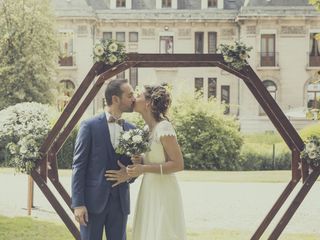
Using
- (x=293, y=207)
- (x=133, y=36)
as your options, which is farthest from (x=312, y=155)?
(x=133, y=36)

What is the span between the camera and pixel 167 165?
5.77 m

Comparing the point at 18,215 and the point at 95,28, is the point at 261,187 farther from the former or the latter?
the point at 95,28

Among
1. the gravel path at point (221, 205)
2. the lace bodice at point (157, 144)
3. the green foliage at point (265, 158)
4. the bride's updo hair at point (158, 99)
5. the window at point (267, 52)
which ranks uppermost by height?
the window at point (267, 52)

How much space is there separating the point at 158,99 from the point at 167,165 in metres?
0.59

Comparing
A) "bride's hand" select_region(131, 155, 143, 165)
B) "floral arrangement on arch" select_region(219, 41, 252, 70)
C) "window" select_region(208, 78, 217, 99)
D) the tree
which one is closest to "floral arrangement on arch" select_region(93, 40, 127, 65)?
→ "floral arrangement on arch" select_region(219, 41, 252, 70)

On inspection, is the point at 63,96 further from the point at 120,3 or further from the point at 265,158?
the point at 265,158

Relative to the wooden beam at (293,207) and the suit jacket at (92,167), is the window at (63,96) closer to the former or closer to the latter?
the wooden beam at (293,207)

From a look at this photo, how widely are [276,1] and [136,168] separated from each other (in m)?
36.1

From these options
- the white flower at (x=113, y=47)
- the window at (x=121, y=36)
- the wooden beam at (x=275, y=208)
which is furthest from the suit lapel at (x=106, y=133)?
the window at (x=121, y=36)

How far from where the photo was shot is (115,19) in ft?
135

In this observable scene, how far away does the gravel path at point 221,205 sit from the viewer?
11.7m

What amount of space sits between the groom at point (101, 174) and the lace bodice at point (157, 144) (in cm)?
25

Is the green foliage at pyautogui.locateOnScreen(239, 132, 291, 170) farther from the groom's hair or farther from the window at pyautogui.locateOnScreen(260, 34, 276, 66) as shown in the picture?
the groom's hair

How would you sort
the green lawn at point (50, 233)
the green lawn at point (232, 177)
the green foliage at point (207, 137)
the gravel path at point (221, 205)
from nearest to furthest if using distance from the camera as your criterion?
the green lawn at point (50, 233) → the gravel path at point (221, 205) → the green lawn at point (232, 177) → the green foliage at point (207, 137)
